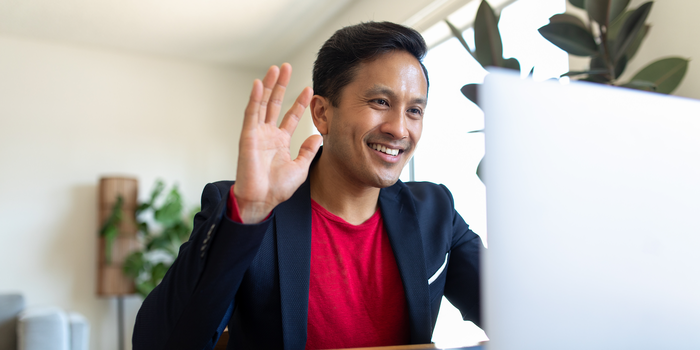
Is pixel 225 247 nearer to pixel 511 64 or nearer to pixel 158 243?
pixel 511 64

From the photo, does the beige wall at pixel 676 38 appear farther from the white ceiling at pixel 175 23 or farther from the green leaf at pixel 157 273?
the green leaf at pixel 157 273

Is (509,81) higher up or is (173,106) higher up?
(173,106)

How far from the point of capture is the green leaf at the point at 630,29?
1.31 meters

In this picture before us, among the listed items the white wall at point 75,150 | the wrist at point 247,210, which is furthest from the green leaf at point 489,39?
the white wall at point 75,150

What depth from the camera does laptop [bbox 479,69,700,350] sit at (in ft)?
1.30

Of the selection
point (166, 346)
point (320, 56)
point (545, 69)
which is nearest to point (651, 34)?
point (545, 69)

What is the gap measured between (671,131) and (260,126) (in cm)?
68

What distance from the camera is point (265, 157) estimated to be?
943mm

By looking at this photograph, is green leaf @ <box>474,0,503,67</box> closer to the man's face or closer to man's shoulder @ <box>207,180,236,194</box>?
the man's face

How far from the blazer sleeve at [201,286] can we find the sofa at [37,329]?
2.21 meters

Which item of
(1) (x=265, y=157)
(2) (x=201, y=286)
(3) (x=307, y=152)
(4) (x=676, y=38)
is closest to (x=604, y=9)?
(4) (x=676, y=38)

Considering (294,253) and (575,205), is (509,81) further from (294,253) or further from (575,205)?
(294,253)

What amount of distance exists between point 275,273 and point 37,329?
89.4 inches

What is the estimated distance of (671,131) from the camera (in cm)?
48
